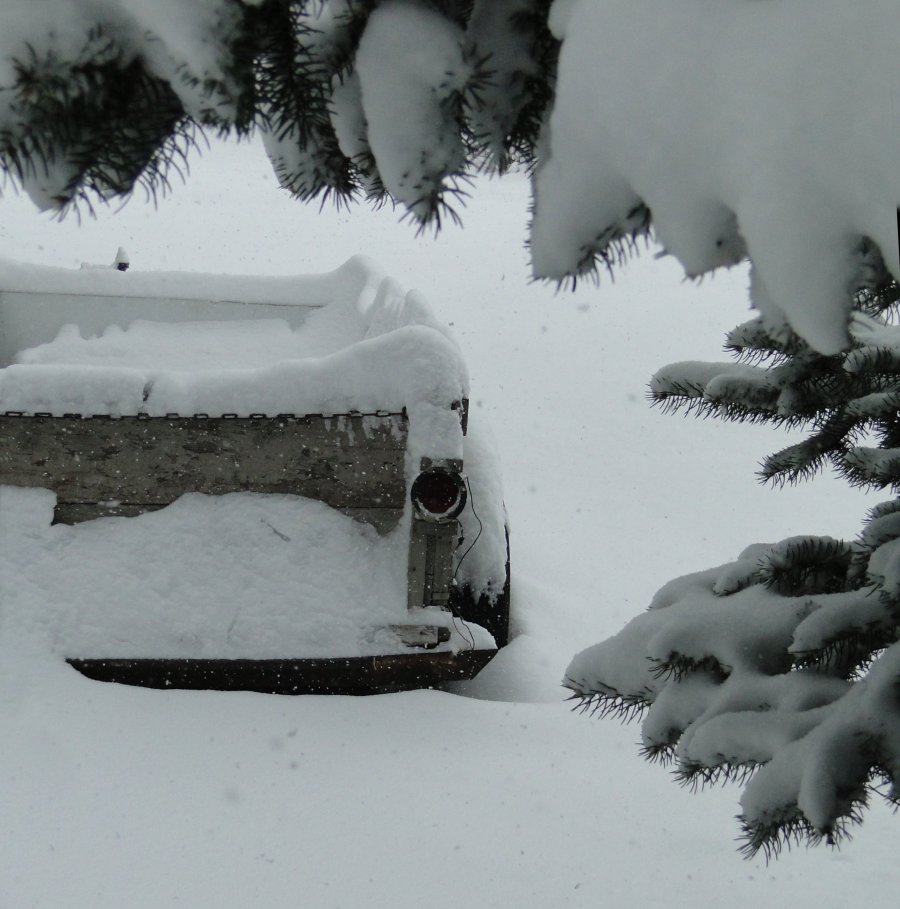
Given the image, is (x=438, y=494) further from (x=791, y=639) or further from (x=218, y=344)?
(x=218, y=344)

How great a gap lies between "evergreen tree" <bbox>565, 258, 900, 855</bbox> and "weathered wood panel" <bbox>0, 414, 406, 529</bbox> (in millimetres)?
2250

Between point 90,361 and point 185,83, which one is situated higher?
point 90,361

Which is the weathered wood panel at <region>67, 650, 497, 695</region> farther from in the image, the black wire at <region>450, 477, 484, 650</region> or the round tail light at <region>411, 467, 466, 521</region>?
the round tail light at <region>411, 467, 466, 521</region>

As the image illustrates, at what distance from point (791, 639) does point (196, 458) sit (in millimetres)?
3247

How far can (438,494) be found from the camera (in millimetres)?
4438

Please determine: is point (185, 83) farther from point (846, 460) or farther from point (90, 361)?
point (90, 361)

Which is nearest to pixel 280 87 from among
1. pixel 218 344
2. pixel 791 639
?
pixel 791 639

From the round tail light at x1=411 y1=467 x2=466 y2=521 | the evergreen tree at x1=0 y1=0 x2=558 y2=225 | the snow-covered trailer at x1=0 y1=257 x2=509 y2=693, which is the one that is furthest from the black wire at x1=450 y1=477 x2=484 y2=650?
the evergreen tree at x1=0 y1=0 x2=558 y2=225

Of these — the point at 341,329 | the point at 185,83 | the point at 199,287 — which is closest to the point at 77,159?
the point at 185,83

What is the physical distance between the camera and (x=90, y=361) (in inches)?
261

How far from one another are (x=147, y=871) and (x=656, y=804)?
2008mm

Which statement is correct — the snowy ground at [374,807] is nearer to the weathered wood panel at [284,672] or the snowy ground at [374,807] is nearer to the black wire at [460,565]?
the weathered wood panel at [284,672]

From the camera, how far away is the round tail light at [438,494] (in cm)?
442

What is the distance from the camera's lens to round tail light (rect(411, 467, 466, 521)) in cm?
442
